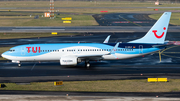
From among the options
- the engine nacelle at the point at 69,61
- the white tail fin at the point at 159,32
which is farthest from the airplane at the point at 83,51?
the engine nacelle at the point at 69,61

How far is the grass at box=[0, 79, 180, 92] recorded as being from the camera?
101ft

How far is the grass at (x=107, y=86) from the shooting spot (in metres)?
30.7

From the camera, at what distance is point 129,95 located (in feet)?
93.7

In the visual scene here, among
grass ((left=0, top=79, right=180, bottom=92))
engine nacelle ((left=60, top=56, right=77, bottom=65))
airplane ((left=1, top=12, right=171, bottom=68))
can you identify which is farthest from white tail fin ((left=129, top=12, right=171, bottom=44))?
engine nacelle ((left=60, top=56, right=77, bottom=65))

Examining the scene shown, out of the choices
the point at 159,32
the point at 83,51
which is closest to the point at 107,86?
the point at 83,51

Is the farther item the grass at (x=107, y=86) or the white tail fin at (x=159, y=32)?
the white tail fin at (x=159, y=32)

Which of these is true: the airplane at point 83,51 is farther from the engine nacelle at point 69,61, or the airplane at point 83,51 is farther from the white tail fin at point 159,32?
the engine nacelle at point 69,61

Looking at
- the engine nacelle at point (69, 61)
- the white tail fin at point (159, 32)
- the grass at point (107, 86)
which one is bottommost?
the grass at point (107, 86)

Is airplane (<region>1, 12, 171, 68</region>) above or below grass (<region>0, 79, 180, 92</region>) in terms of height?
above

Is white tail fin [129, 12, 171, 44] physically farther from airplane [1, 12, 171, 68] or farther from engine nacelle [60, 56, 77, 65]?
engine nacelle [60, 56, 77, 65]

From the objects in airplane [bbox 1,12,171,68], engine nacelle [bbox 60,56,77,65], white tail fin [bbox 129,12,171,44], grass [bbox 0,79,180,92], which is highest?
white tail fin [bbox 129,12,171,44]

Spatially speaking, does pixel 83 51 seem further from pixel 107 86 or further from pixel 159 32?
pixel 159 32

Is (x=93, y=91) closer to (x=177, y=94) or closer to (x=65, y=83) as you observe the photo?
(x=65, y=83)

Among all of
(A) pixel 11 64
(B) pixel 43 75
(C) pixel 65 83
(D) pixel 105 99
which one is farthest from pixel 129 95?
(A) pixel 11 64
